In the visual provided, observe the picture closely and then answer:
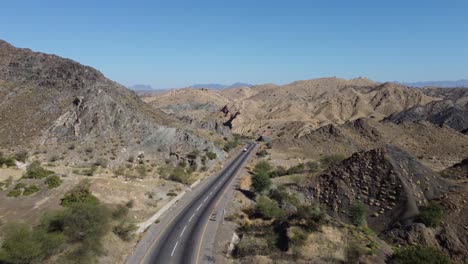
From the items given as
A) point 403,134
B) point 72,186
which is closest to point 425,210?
point 72,186

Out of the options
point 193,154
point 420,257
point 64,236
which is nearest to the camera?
point 420,257

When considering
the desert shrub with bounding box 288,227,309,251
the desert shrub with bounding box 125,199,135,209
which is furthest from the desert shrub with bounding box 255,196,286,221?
the desert shrub with bounding box 125,199,135,209

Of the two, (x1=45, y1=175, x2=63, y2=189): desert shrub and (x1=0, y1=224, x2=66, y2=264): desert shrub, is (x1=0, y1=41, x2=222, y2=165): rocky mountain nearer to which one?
(x1=45, y1=175, x2=63, y2=189): desert shrub

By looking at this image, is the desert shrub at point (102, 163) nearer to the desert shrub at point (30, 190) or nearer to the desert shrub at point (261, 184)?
the desert shrub at point (30, 190)


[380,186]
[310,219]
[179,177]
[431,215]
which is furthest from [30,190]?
[431,215]

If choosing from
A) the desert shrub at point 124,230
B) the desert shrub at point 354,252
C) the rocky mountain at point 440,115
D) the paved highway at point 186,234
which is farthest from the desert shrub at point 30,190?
the rocky mountain at point 440,115

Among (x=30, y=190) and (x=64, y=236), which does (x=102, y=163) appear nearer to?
(x=30, y=190)
